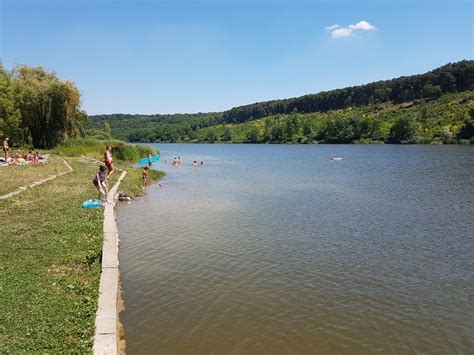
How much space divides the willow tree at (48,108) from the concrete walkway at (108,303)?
46655 mm

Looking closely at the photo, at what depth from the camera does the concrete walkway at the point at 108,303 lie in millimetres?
7389

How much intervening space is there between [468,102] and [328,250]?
136m

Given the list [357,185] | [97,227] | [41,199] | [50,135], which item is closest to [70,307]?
[97,227]

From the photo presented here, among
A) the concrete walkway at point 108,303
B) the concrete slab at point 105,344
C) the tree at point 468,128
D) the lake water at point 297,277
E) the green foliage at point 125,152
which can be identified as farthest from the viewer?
the tree at point 468,128

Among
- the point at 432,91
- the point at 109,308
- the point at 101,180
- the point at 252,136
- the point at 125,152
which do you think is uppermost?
the point at 432,91

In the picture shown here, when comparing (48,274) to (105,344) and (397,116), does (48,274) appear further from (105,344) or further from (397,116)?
(397,116)

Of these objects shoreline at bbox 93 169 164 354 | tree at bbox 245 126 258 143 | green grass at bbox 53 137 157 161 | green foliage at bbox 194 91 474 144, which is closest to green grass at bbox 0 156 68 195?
shoreline at bbox 93 169 164 354

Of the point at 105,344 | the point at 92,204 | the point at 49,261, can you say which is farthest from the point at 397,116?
the point at 105,344

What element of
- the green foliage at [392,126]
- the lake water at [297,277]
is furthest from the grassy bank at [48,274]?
the green foliage at [392,126]

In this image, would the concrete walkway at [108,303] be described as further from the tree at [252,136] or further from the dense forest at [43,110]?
the tree at [252,136]

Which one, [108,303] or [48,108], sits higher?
[48,108]

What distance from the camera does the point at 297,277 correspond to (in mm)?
12711

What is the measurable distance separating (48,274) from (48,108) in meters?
50.3

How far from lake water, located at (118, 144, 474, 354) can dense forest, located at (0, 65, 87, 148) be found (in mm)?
36485
